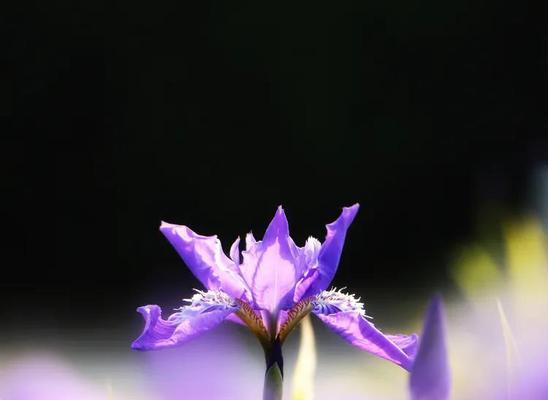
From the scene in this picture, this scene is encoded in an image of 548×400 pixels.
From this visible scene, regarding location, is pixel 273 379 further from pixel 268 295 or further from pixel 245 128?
pixel 245 128

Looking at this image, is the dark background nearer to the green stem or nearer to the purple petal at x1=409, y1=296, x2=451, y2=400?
the green stem

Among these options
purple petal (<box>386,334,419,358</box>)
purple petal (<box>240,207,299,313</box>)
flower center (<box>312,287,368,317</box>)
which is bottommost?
purple petal (<box>386,334,419,358</box>)

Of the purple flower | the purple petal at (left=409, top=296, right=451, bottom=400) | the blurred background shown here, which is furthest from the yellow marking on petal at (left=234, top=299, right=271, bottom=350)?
the blurred background

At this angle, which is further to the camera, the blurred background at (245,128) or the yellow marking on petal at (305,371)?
the blurred background at (245,128)

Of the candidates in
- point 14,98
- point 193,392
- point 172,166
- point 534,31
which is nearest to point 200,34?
point 172,166

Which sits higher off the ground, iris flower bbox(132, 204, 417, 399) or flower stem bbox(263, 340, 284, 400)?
iris flower bbox(132, 204, 417, 399)

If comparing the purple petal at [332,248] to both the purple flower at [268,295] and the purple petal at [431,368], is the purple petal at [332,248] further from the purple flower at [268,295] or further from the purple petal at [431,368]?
the purple petal at [431,368]

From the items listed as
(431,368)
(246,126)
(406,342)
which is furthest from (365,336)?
(246,126)

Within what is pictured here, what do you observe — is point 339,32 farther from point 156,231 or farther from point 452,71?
point 156,231

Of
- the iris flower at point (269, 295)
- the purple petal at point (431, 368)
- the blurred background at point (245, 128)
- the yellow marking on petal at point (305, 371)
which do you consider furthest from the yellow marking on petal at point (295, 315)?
the blurred background at point (245, 128)
